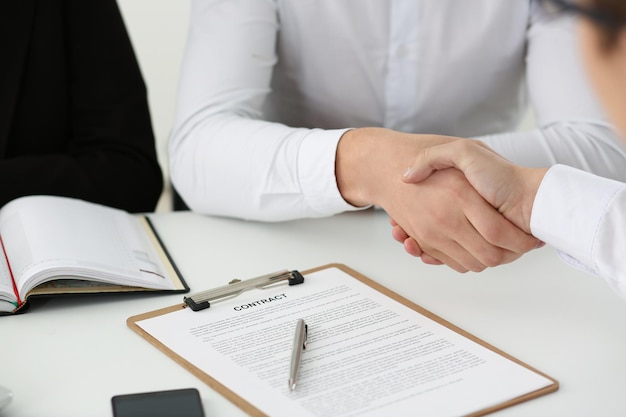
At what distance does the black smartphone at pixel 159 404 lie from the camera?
0.70 metres

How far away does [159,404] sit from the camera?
71 centimetres

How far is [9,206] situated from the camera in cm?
115

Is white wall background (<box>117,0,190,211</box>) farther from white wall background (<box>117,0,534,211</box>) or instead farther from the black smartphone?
the black smartphone

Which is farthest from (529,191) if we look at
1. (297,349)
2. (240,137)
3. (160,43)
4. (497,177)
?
(160,43)

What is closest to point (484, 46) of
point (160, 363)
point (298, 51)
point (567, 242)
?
point (298, 51)

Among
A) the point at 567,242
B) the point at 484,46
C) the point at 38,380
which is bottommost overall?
the point at 38,380

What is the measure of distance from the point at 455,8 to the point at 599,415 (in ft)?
2.98

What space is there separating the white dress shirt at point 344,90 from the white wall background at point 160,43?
1.32 m

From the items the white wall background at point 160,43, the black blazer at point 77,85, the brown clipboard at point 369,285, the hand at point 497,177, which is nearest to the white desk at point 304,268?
the brown clipboard at point 369,285

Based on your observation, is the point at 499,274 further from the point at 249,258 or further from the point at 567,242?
the point at 249,258

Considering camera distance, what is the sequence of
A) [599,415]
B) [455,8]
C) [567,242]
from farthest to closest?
[455,8] < [567,242] < [599,415]

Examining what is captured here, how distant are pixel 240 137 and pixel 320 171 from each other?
0.55 feet

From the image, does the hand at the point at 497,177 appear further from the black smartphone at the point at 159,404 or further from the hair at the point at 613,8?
the hair at the point at 613,8

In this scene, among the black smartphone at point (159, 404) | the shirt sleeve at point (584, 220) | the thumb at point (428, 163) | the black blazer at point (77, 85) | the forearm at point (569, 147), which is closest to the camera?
the black smartphone at point (159, 404)
